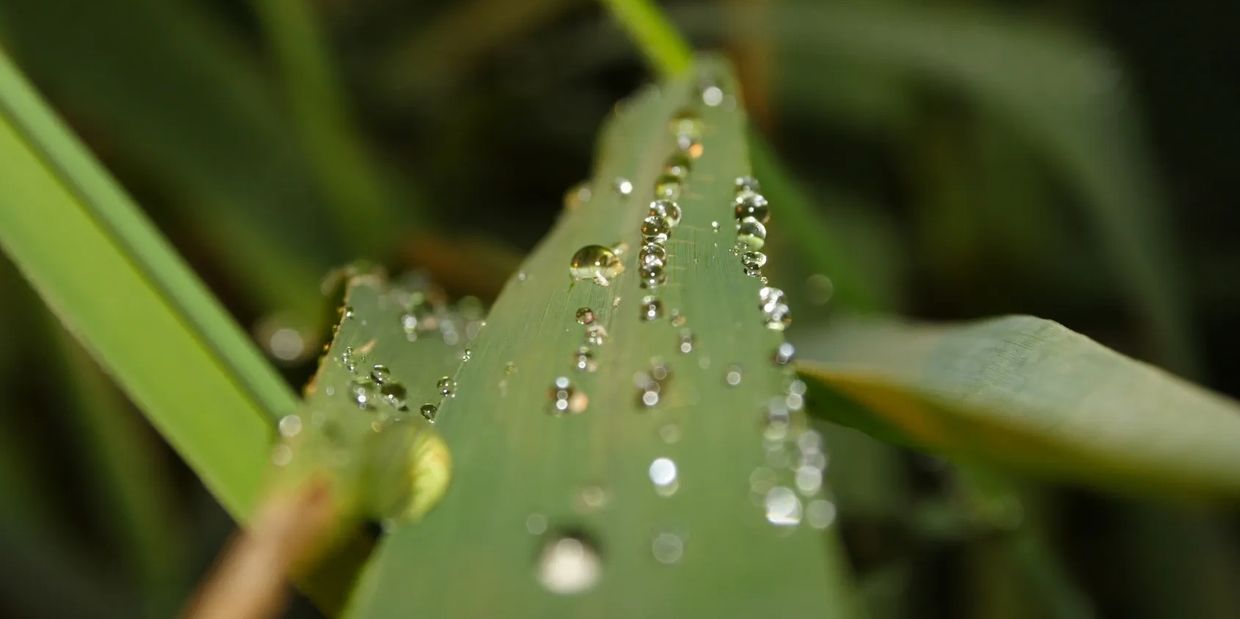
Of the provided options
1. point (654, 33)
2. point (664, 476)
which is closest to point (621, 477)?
A: point (664, 476)

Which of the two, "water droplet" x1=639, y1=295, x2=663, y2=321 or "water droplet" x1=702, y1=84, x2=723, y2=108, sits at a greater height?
"water droplet" x1=702, y1=84, x2=723, y2=108

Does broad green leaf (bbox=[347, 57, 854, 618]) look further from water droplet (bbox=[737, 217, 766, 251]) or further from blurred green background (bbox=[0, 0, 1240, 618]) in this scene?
blurred green background (bbox=[0, 0, 1240, 618])

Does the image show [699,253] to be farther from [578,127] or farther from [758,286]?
[578,127]

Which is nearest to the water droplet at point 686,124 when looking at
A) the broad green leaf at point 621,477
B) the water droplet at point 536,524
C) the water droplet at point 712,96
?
the water droplet at point 712,96

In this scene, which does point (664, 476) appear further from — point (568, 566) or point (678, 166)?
point (678, 166)

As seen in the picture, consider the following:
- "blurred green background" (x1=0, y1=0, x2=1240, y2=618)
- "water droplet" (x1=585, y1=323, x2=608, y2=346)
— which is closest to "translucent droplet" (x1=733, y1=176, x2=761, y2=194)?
"water droplet" (x1=585, y1=323, x2=608, y2=346)
